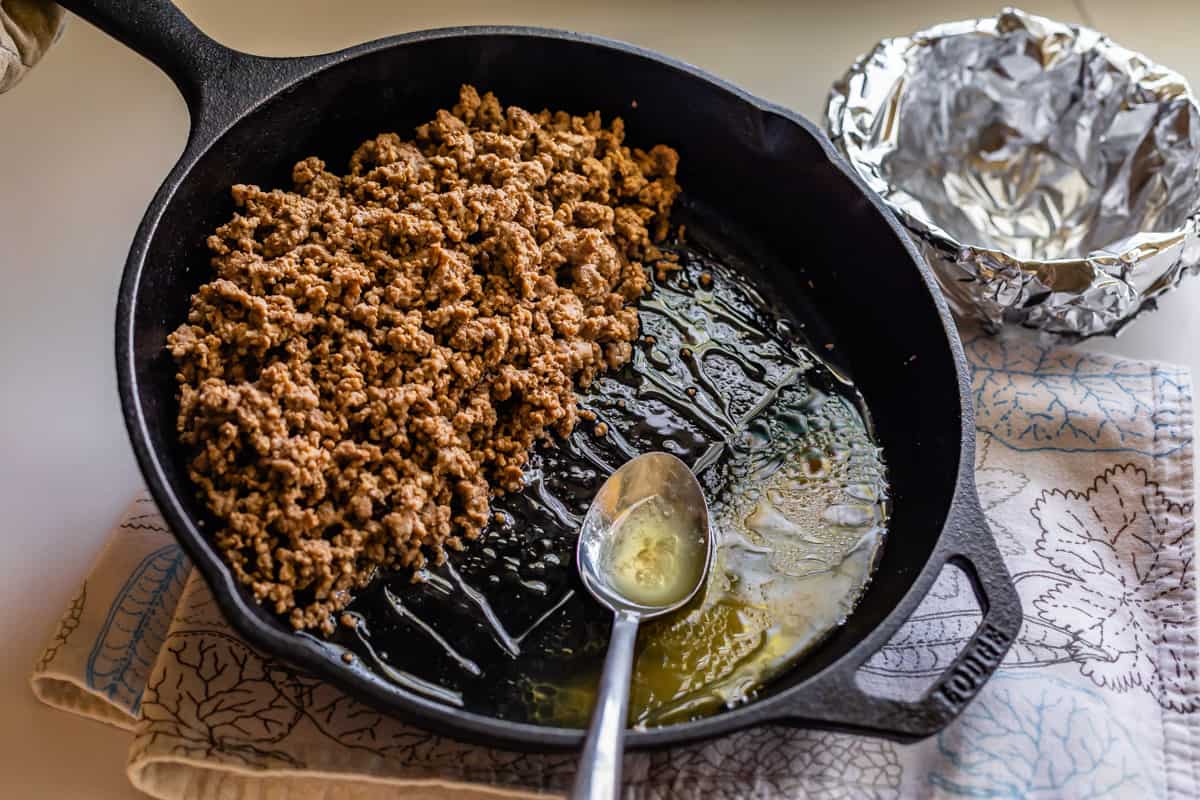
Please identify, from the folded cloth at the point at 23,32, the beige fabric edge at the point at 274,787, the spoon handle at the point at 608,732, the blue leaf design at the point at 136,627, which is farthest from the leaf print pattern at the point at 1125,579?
the folded cloth at the point at 23,32

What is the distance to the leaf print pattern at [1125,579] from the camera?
1.05m

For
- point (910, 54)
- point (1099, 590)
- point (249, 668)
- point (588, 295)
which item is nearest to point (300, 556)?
point (249, 668)

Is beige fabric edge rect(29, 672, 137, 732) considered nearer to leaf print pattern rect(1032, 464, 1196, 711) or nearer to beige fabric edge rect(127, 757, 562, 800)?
beige fabric edge rect(127, 757, 562, 800)

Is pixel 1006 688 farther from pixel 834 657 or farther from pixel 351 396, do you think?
pixel 351 396

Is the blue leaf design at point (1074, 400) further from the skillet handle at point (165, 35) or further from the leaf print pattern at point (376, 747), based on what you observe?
the skillet handle at point (165, 35)

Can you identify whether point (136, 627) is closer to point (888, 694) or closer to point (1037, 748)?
point (888, 694)

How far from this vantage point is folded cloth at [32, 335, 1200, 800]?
0.93m

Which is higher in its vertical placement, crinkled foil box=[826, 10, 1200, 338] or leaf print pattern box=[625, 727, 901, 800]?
crinkled foil box=[826, 10, 1200, 338]

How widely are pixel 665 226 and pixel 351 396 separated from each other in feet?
1.55

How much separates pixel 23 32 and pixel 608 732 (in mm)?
976

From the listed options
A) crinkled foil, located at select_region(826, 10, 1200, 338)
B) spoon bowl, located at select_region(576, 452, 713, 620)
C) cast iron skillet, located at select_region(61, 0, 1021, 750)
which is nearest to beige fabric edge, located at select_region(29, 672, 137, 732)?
cast iron skillet, located at select_region(61, 0, 1021, 750)

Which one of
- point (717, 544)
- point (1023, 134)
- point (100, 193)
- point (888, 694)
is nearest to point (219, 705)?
point (717, 544)

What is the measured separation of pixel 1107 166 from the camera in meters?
1.44

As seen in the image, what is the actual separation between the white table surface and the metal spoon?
0.50 metres
